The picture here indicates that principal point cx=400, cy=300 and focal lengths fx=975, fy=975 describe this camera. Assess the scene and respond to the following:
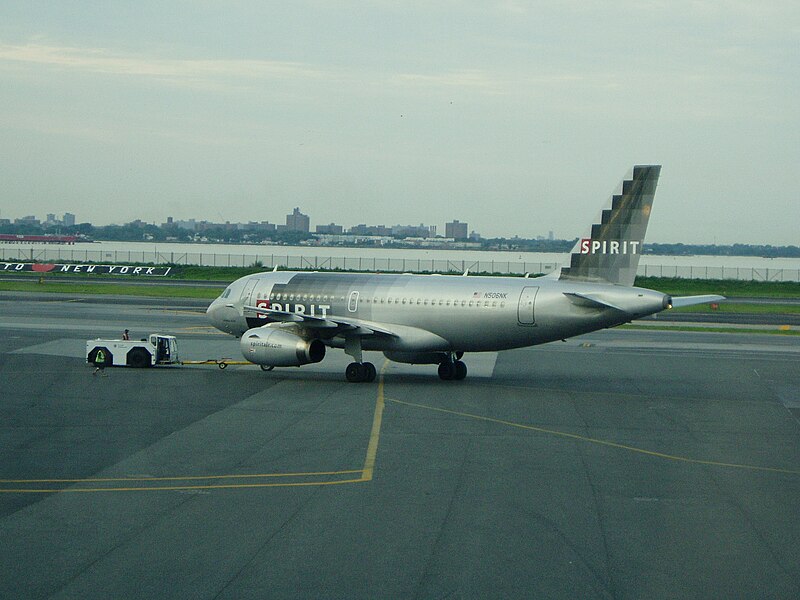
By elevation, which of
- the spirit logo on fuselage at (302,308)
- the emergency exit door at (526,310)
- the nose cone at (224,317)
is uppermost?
the emergency exit door at (526,310)

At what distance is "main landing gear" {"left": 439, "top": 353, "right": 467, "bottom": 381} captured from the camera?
4041 cm

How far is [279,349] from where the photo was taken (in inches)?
1517

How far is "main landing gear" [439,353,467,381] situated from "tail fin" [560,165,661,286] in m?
6.11

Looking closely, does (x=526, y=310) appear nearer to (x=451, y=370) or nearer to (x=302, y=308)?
(x=451, y=370)

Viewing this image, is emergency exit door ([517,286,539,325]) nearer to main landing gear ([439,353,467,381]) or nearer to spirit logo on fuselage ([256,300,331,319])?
main landing gear ([439,353,467,381])

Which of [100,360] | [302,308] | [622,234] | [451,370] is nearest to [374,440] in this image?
[451,370]

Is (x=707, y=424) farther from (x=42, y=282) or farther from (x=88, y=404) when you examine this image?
(x=42, y=282)

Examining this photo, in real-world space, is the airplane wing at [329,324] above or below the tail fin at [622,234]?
below

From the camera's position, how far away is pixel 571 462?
24.5 meters

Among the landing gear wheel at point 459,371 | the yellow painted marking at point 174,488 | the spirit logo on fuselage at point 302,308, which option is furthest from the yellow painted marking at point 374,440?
the spirit logo on fuselage at point 302,308

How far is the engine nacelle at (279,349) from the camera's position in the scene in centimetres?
3850

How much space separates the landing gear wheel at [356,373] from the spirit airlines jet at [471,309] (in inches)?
1.6

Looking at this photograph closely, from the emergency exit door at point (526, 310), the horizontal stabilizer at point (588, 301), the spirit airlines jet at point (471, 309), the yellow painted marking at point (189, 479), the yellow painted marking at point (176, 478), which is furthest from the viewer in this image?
the emergency exit door at point (526, 310)

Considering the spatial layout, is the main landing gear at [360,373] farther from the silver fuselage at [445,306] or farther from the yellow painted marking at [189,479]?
the yellow painted marking at [189,479]
